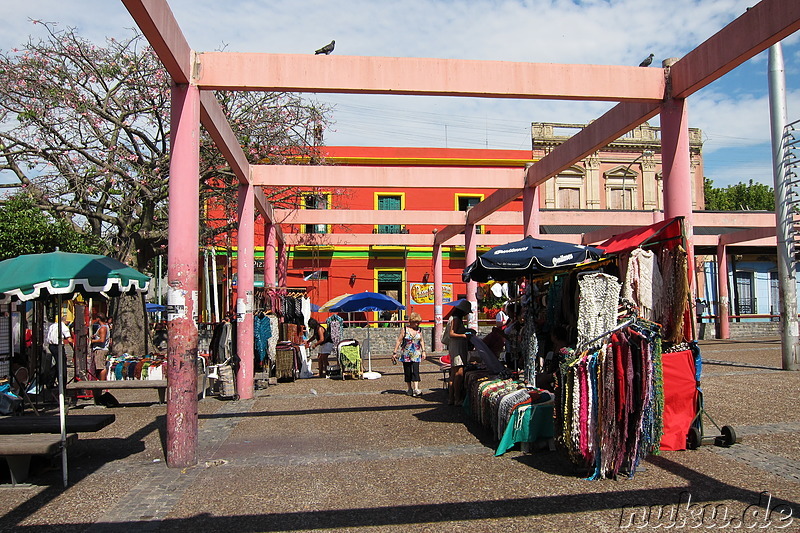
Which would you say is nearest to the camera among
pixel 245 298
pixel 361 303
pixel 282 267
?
pixel 245 298

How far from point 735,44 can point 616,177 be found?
26150 mm

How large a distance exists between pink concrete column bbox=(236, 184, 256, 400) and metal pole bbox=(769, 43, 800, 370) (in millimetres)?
10637

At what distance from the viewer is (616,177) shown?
31.5 meters

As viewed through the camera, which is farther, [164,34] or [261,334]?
[261,334]

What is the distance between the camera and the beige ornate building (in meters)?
31.3

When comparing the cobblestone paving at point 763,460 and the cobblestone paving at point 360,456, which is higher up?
the cobblestone paving at point 763,460

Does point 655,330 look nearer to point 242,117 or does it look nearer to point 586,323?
point 586,323

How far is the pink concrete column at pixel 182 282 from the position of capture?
6.39m

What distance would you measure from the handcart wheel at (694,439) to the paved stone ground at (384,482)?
0.37 ft

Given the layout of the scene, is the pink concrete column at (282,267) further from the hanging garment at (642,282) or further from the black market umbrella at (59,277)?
the hanging garment at (642,282)

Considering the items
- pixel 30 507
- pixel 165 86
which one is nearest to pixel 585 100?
pixel 30 507

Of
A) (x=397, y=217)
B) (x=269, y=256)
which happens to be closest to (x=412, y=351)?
(x=269, y=256)

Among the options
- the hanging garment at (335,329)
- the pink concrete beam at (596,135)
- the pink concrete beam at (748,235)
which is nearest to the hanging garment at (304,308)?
the hanging garment at (335,329)

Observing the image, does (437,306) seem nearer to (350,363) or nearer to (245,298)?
(350,363)
